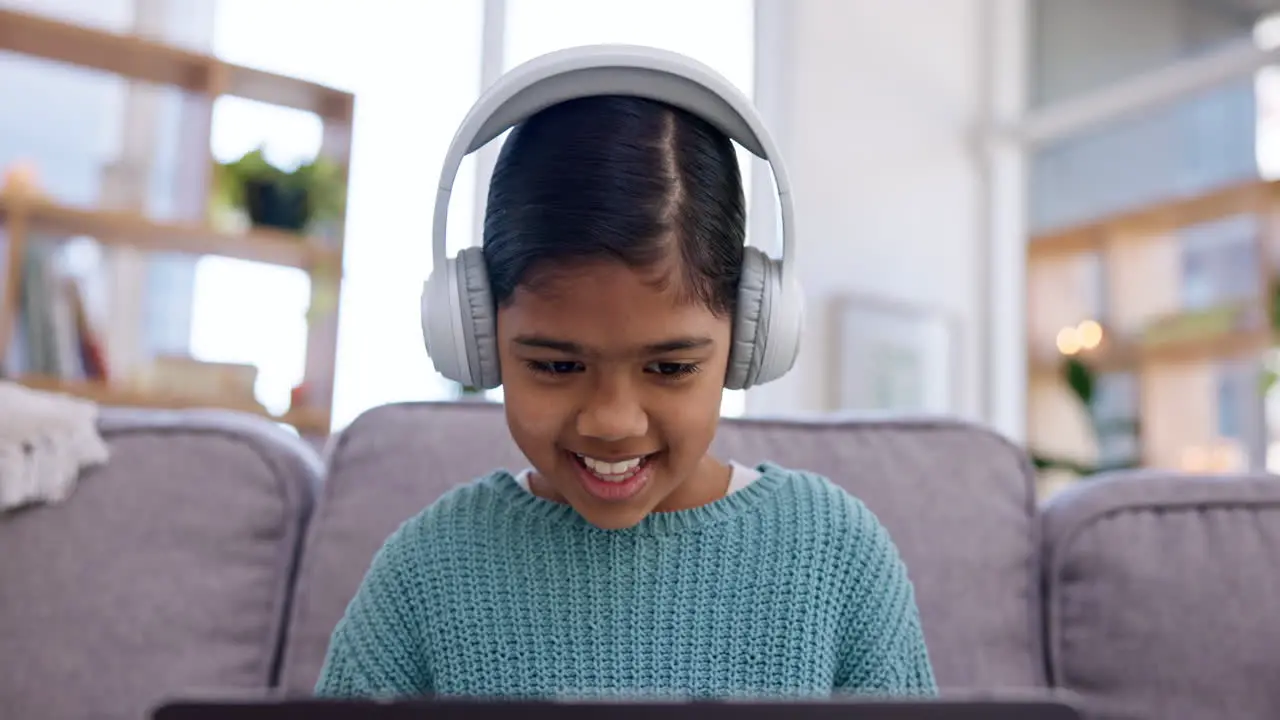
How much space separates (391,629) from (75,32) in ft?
7.14

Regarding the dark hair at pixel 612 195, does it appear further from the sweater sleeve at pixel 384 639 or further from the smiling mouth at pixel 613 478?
the sweater sleeve at pixel 384 639

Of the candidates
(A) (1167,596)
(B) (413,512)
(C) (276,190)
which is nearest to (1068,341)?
(C) (276,190)

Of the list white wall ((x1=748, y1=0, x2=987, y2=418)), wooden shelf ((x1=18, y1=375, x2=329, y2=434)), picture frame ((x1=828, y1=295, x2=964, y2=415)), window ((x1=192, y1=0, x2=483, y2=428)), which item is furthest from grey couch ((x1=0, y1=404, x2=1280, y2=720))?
picture frame ((x1=828, y1=295, x2=964, y2=415))

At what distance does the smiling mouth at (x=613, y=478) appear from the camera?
0.83 meters

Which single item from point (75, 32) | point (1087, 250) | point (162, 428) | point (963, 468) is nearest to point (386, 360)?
point (75, 32)

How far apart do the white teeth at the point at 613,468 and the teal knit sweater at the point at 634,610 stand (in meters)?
0.11

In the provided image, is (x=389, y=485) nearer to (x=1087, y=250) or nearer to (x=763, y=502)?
(x=763, y=502)

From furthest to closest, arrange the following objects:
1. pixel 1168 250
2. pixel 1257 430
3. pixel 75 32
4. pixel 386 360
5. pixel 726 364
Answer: pixel 1168 250 < pixel 1257 430 < pixel 386 360 < pixel 75 32 < pixel 726 364

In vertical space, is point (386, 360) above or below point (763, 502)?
above

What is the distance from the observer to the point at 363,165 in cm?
308

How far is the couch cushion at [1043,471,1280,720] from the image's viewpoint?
106cm

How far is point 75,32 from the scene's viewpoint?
254cm

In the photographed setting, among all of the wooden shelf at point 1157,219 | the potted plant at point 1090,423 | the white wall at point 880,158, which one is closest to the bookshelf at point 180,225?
the white wall at point 880,158

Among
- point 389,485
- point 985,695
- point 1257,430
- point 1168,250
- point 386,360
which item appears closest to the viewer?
point 985,695
